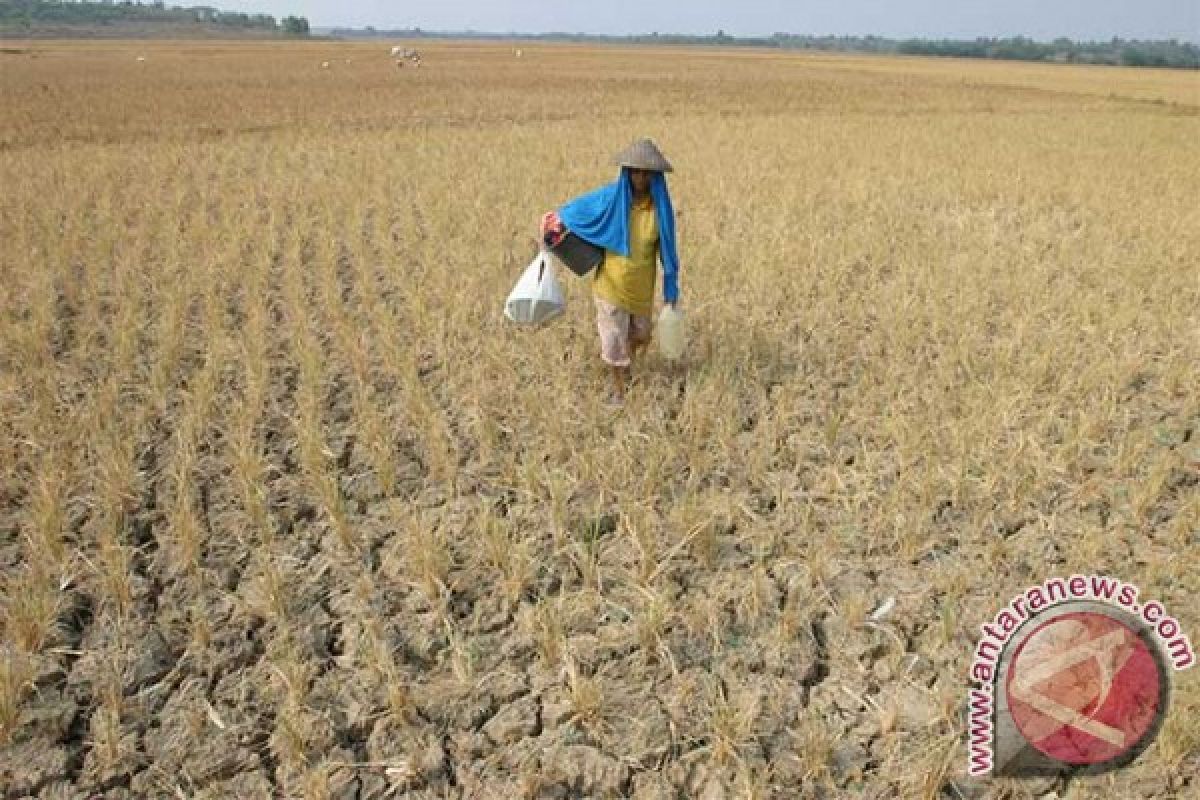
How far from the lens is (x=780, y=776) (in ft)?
6.46

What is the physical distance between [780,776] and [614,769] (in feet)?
1.43

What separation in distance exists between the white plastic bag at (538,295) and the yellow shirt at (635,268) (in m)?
0.22

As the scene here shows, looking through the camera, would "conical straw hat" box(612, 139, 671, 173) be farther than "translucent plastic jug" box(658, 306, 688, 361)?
No

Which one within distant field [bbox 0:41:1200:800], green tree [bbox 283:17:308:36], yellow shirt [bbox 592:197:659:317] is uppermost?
→ green tree [bbox 283:17:308:36]

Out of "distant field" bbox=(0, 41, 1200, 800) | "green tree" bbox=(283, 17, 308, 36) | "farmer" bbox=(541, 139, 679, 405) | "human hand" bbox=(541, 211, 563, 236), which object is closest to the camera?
"distant field" bbox=(0, 41, 1200, 800)

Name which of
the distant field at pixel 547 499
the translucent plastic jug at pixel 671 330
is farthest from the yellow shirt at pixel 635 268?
the distant field at pixel 547 499

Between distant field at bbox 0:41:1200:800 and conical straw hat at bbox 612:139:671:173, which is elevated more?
conical straw hat at bbox 612:139:671:173

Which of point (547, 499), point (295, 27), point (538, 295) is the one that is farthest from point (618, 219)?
point (295, 27)

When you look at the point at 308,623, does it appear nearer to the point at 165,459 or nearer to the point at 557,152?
the point at 165,459

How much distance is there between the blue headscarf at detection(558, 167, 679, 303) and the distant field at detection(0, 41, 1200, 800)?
727 millimetres

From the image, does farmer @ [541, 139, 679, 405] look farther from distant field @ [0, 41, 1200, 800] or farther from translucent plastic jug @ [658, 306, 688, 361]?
distant field @ [0, 41, 1200, 800]

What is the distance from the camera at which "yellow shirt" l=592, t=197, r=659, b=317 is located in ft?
→ 11.6

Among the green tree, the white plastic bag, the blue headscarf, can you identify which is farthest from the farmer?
the green tree

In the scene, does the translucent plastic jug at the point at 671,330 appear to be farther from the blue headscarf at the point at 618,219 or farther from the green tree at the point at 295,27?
the green tree at the point at 295,27
